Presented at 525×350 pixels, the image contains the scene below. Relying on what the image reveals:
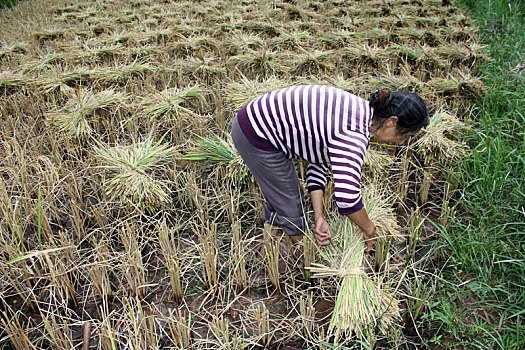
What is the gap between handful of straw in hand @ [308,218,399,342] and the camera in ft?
4.70

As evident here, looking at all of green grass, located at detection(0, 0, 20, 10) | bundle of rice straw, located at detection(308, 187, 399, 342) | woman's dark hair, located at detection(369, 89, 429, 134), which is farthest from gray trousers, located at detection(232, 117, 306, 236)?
green grass, located at detection(0, 0, 20, 10)

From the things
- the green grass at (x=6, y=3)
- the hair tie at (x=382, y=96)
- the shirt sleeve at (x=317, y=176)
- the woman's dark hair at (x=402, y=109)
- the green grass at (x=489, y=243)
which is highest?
the green grass at (x=6, y=3)

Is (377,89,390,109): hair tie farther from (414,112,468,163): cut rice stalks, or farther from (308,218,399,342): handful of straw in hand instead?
(414,112,468,163): cut rice stalks

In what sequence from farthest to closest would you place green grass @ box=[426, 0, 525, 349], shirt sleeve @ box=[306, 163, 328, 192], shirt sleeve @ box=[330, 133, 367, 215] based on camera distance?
shirt sleeve @ box=[306, 163, 328, 192] → green grass @ box=[426, 0, 525, 349] → shirt sleeve @ box=[330, 133, 367, 215]

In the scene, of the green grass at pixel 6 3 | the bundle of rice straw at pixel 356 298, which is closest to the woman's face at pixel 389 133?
the bundle of rice straw at pixel 356 298

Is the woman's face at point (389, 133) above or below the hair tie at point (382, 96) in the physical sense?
below

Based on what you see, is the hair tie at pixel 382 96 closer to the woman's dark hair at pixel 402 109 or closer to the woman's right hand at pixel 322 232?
the woman's dark hair at pixel 402 109

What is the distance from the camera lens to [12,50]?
173 inches

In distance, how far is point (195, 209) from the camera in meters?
2.27

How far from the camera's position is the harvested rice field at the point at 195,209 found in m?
1.54

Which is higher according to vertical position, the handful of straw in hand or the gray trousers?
the gray trousers

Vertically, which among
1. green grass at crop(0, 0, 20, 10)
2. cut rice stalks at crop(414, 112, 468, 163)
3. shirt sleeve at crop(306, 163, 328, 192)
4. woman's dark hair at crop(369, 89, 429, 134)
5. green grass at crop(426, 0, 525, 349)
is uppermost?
green grass at crop(0, 0, 20, 10)

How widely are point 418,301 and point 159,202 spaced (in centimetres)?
136

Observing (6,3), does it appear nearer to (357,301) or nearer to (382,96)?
(382,96)
